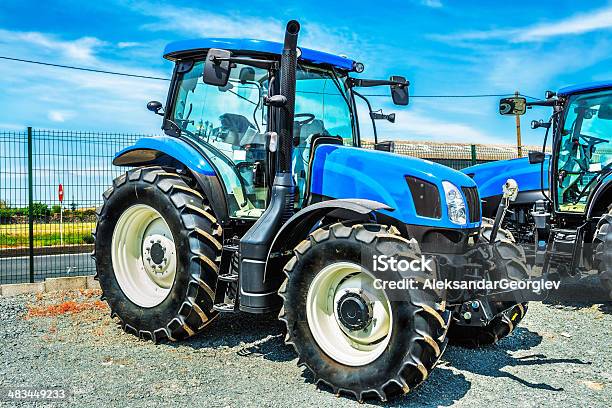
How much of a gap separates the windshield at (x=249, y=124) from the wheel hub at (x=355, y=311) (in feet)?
3.80

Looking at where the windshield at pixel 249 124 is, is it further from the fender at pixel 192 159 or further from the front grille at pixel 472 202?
the front grille at pixel 472 202

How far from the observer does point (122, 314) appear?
5.90m

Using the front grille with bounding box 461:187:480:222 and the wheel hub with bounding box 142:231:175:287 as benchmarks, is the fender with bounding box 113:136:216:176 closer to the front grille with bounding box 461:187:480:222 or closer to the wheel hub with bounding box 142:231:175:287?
the wheel hub with bounding box 142:231:175:287

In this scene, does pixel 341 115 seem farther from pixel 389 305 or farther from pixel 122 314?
pixel 122 314

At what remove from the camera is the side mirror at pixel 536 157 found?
8.23 m

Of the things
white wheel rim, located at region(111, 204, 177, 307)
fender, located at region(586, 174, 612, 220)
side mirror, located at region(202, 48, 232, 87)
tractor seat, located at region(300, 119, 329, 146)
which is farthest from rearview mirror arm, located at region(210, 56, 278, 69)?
fender, located at region(586, 174, 612, 220)

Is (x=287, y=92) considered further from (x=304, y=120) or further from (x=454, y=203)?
(x=454, y=203)

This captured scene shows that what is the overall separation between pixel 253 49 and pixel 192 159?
112 centimetres

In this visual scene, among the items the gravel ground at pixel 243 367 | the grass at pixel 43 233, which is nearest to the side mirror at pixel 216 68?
the gravel ground at pixel 243 367

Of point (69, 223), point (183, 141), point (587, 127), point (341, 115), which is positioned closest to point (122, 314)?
point (183, 141)

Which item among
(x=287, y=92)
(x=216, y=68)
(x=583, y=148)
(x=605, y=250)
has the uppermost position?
(x=216, y=68)

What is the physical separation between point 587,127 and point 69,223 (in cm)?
932

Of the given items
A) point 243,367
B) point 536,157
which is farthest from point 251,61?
point 536,157

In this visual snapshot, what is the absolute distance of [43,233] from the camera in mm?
11805
